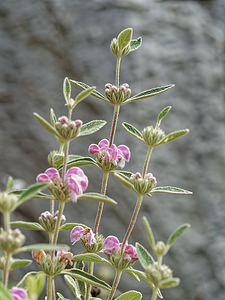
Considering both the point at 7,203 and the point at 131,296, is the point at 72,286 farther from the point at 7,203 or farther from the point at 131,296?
the point at 7,203

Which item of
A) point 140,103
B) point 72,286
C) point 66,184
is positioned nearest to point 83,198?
point 66,184

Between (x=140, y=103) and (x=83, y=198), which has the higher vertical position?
(x=140, y=103)

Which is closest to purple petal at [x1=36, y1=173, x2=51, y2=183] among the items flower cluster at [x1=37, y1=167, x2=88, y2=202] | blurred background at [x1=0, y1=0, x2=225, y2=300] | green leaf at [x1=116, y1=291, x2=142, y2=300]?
flower cluster at [x1=37, y1=167, x2=88, y2=202]

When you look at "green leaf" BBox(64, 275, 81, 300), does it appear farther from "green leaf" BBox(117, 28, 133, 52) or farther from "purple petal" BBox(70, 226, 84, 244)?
"green leaf" BBox(117, 28, 133, 52)

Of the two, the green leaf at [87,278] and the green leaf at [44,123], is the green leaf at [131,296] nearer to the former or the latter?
the green leaf at [87,278]

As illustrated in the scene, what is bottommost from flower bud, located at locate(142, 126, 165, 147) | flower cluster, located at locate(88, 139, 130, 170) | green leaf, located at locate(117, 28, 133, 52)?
flower cluster, located at locate(88, 139, 130, 170)

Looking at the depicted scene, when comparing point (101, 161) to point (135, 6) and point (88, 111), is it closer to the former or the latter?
point (88, 111)

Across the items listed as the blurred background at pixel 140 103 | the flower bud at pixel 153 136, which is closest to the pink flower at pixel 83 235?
the flower bud at pixel 153 136
